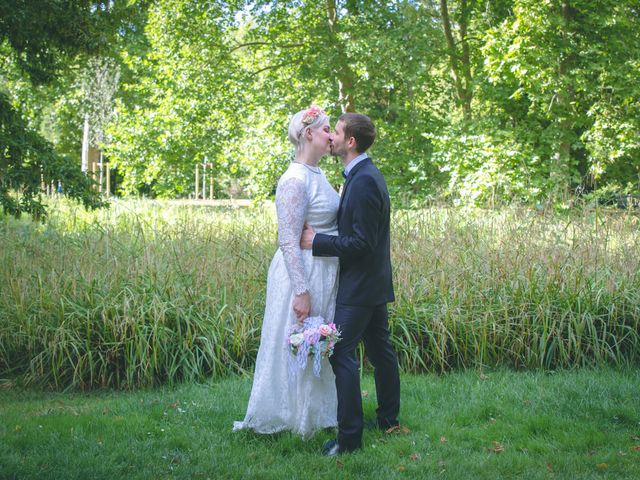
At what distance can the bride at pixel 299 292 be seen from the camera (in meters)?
3.85

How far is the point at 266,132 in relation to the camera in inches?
605

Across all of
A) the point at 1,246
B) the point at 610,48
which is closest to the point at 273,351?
the point at 1,246

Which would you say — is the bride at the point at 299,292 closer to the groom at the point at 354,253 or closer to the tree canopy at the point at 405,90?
the groom at the point at 354,253

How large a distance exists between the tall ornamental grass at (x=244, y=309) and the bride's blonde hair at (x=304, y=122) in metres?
2.33

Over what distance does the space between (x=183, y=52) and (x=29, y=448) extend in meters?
13.2

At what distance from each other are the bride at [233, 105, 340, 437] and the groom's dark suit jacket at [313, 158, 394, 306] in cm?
12

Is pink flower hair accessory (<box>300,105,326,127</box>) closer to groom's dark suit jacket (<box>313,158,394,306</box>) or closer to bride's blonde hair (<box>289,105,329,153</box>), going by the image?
bride's blonde hair (<box>289,105,329,153</box>)

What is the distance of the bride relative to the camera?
3.85 metres

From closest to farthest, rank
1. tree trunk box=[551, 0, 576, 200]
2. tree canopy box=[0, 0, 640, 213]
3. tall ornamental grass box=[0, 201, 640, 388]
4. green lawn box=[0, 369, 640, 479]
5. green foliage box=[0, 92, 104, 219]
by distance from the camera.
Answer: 1. green lawn box=[0, 369, 640, 479]
2. tall ornamental grass box=[0, 201, 640, 388]
3. green foliage box=[0, 92, 104, 219]
4. tree canopy box=[0, 0, 640, 213]
5. tree trunk box=[551, 0, 576, 200]

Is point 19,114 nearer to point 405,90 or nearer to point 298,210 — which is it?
point 298,210

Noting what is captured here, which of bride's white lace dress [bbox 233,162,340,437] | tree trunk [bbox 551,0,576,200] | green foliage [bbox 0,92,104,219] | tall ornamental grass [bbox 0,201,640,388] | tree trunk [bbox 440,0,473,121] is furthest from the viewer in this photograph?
tree trunk [bbox 440,0,473,121]

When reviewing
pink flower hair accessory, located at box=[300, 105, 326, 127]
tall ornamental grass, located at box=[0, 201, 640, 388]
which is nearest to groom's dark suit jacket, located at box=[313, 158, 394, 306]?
pink flower hair accessory, located at box=[300, 105, 326, 127]

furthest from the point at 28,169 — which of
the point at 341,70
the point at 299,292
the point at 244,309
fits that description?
the point at 341,70

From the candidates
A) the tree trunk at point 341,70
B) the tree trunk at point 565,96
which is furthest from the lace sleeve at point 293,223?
the tree trunk at point 341,70
